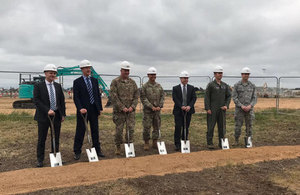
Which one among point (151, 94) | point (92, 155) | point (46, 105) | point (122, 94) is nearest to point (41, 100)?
point (46, 105)

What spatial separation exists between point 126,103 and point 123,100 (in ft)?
0.35

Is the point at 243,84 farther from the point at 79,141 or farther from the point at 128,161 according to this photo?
the point at 79,141

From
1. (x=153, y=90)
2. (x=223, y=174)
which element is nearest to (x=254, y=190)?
(x=223, y=174)

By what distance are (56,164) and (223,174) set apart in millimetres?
3241

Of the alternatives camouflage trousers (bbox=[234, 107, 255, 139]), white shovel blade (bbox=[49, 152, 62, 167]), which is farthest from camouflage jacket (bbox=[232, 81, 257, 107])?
white shovel blade (bbox=[49, 152, 62, 167])

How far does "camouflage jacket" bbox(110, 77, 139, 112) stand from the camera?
568 centimetres

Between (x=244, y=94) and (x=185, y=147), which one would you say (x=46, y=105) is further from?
(x=244, y=94)

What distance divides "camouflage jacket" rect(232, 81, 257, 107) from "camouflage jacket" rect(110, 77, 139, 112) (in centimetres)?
281

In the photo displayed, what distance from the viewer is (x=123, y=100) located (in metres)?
5.77

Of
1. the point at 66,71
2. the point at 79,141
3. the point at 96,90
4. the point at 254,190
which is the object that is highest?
the point at 66,71

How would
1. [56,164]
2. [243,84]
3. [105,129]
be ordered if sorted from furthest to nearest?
[105,129], [243,84], [56,164]

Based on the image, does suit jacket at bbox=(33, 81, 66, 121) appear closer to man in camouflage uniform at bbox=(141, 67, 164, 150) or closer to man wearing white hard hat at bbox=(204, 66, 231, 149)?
man in camouflage uniform at bbox=(141, 67, 164, 150)

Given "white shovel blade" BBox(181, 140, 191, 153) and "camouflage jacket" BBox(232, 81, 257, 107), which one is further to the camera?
"camouflage jacket" BBox(232, 81, 257, 107)

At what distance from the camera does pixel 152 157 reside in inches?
211
